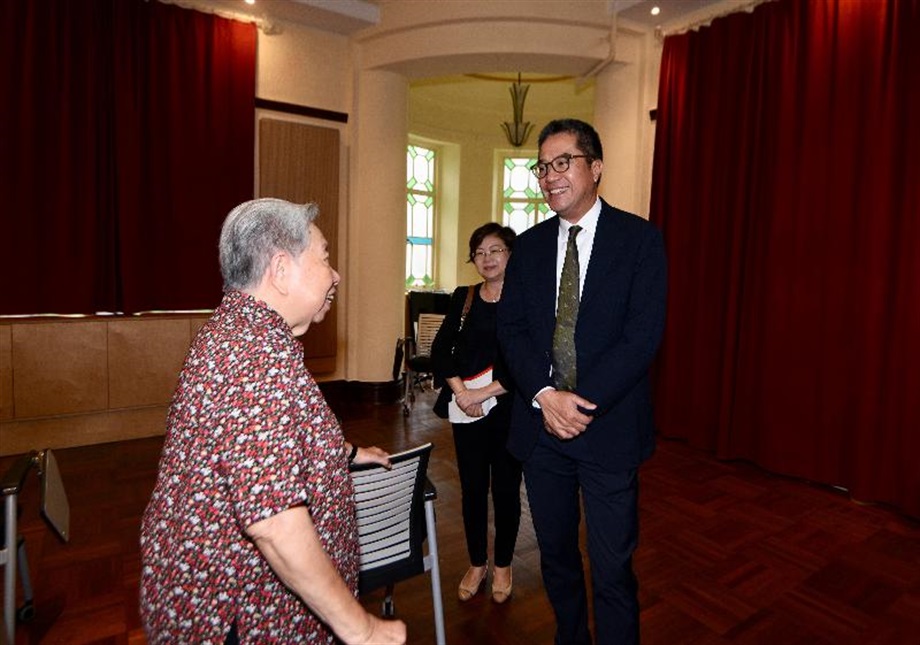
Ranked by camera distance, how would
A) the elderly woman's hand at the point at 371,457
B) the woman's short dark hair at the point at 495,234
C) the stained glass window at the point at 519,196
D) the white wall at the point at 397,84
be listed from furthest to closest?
the stained glass window at the point at 519,196 → the white wall at the point at 397,84 → the woman's short dark hair at the point at 495,234 → the elderly woman's hand at the point at 371,457

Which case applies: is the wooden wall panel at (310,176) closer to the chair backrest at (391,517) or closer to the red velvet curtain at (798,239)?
the red velvet curtain at (798,239)

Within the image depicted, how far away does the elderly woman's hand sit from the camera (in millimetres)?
A: 1515

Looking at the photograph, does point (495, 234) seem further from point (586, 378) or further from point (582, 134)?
point (586, 378)

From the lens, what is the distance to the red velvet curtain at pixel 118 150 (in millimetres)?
4043

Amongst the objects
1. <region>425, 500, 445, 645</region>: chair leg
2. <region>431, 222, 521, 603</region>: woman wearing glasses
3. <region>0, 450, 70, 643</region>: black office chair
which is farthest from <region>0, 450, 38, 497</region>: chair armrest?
<region>431, 222, 521, 603</region>: woman wearing glasses

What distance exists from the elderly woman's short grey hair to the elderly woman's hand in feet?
1.98

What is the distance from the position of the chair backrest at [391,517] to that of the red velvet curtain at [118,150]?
3687 mm

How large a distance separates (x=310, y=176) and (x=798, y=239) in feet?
12.9

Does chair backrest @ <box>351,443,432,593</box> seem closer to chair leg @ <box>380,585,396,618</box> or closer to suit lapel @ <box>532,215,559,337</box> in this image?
suit lapel @ <box>532,215,559,337</box>

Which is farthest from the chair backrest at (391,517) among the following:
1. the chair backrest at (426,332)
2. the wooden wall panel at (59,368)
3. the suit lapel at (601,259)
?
the chair backrest at (426,332)

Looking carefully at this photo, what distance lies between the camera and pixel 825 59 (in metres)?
3.60

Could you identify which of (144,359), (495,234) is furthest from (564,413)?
(144,359)

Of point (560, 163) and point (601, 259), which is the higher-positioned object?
point (560, 163)

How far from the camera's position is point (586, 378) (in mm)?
1660
